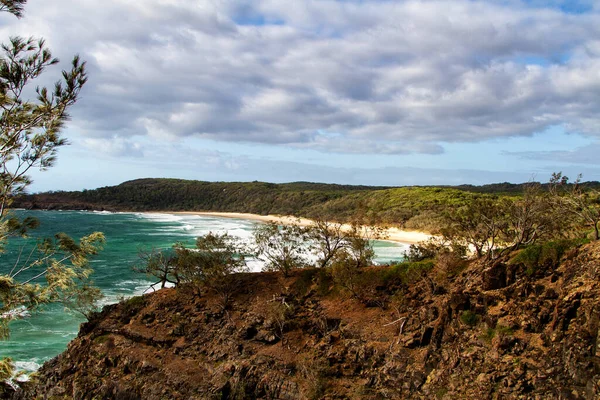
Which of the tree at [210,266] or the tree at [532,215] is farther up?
the tree at [532,215]

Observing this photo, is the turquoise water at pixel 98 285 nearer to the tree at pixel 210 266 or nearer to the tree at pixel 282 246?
the tree at pixel 210 266

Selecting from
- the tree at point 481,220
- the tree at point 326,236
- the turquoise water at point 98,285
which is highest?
the tree at point 481,220

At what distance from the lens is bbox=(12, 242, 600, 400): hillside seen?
42.8 feet

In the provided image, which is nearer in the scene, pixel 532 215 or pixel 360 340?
pixel 360 340

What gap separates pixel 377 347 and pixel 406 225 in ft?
187

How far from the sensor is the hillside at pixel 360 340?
13031 millimetres

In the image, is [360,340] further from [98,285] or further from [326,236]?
[98,285]

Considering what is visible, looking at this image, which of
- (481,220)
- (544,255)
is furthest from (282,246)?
(544,255)

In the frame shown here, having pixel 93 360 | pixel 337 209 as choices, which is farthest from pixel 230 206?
pixel 93 360

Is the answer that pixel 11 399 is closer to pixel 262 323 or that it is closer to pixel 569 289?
pixel 262 323

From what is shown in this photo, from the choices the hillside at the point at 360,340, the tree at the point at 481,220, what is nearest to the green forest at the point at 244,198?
the tree at the point at 481,220

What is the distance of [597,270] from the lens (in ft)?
44.8

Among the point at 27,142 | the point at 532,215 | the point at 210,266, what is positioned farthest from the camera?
the point at 210,266

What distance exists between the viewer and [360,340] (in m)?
16.8
